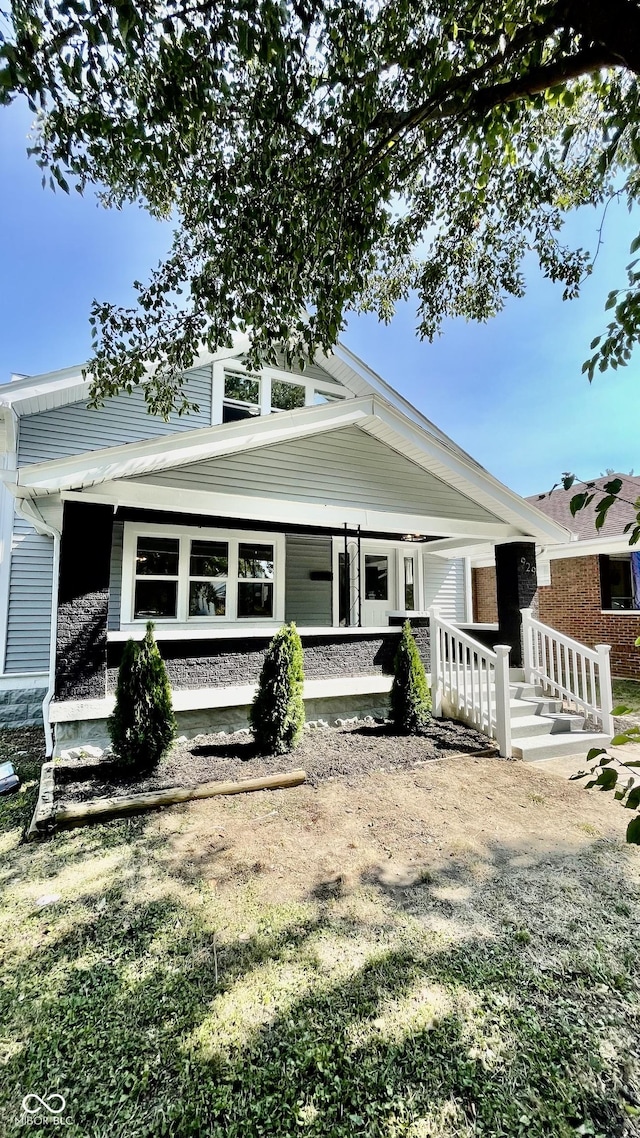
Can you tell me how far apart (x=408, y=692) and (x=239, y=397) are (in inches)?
273

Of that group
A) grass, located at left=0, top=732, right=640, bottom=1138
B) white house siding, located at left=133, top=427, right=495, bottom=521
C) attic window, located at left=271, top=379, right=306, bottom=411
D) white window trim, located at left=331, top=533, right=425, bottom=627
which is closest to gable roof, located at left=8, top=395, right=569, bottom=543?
white house siding, located at left=133, top=427, right=495, bottom=521

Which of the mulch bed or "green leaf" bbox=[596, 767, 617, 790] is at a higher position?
"green leaf" bbox=[596, 767, 617, 790]

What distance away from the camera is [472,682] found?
7.08 m

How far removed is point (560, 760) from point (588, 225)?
6.64 meters

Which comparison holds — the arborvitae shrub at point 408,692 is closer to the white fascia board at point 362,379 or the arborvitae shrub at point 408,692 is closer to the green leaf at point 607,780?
the white fascia board at point 362,379

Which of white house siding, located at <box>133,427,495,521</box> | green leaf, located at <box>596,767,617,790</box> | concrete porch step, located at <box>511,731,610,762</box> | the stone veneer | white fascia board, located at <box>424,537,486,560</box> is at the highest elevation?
white house siding, located at <box>133,427,495,521</box>

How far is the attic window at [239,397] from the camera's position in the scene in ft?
32.4

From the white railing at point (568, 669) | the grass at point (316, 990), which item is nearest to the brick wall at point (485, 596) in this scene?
the white railing at point (568, 669)

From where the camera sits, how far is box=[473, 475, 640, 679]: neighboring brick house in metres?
12.0

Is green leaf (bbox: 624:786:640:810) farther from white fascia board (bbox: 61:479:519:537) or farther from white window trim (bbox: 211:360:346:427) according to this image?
white window trim (bbox: 211:360:346:427)

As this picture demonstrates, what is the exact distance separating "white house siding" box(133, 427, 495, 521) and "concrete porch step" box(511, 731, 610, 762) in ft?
12.5

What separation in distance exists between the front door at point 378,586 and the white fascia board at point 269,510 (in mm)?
2545

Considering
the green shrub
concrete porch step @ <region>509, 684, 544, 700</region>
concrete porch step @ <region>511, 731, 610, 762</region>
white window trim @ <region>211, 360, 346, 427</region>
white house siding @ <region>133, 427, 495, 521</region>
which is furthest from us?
white window trim @ <region>211, 360, 346, 427</region>

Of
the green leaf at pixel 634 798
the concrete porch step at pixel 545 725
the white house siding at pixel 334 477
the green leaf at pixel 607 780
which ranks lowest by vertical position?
the concrete porch step at pixel 545 725
